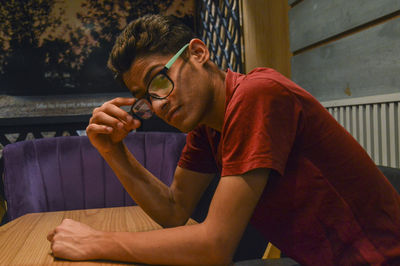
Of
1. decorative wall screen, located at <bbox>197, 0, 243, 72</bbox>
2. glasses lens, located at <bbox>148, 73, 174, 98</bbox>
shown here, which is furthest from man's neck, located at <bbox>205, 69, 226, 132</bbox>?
decorative wall screen, located at <bbox>197, 0, 243, 72</bbox>

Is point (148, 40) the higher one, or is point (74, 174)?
point (148, 40)

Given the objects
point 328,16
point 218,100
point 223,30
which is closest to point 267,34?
point 328,16

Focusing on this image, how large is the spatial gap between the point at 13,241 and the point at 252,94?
570 mm

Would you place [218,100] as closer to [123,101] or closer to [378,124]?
[123,101]

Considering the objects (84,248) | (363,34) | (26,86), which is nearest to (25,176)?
(84,248)

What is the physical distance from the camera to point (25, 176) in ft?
4.23

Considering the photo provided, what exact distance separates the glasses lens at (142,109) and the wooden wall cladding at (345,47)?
0.91 meters

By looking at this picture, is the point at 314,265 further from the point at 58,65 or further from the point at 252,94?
the point at 58,65

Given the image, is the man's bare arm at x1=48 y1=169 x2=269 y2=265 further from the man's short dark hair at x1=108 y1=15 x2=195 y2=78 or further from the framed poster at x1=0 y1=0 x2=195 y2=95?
the framed poster at x1=0 y1=0 x2=195 y2=95

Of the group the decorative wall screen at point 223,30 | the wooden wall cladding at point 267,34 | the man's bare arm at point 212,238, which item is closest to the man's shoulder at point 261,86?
the man's bare arm at point 212,238

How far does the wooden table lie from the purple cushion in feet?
1.20

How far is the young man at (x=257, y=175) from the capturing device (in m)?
0.55

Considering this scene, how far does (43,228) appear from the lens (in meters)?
0.82

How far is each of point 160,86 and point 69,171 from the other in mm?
836
